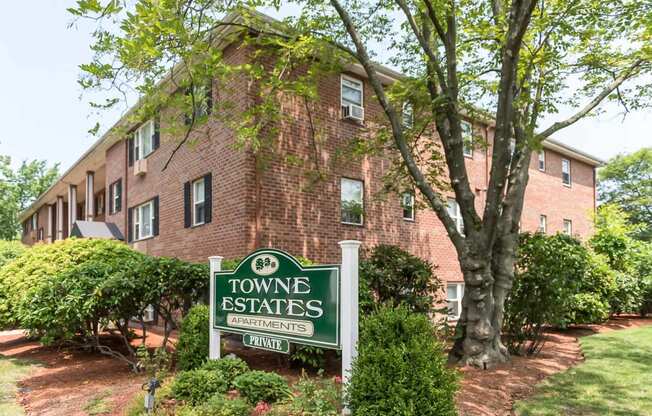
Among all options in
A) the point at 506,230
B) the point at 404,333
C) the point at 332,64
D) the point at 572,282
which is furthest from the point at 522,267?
the point at 404,333

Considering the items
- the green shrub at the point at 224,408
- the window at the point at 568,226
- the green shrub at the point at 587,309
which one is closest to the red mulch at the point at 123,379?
the green shrub at the point at 224,408

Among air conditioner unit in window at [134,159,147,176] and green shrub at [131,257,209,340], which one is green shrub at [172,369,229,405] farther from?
air conditioner unit in window at [134,159,147,176]

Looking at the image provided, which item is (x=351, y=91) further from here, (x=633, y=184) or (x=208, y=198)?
(x=633, y=184)

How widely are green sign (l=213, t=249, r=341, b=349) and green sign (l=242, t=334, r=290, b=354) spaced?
49 millimetres

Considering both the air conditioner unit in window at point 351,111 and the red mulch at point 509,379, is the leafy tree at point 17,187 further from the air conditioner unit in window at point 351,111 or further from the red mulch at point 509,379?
the red mulch at point 509,379

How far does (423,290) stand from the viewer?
32.5ft

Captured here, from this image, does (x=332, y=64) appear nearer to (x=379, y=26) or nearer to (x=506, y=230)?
(x=379, y=26)

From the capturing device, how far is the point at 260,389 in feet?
16.5

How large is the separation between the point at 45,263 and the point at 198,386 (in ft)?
24.1

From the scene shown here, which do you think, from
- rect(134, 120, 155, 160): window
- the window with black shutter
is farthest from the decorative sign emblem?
rect(134, 120, 155, 160): window

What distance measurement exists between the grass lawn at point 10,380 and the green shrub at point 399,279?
5724 millimetres

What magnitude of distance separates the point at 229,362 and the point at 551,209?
18.8m

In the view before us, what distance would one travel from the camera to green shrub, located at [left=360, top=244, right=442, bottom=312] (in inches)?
368

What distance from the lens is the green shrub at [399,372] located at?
3.89 metres
